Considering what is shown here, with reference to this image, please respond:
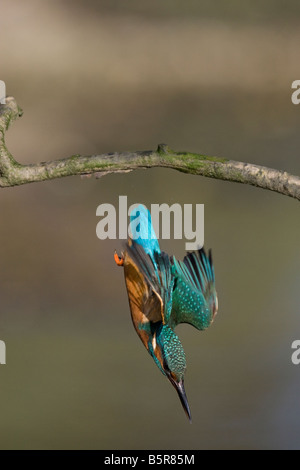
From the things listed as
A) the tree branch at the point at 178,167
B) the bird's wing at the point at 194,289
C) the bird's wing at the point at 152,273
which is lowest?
the bird's wing at the point at 152,273

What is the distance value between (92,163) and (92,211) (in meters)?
1.73

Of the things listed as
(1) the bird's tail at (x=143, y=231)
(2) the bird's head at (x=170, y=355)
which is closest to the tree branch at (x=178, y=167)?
(1) the bird's tail at (x=143, y=231)

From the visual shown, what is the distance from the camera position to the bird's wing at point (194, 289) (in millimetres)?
655

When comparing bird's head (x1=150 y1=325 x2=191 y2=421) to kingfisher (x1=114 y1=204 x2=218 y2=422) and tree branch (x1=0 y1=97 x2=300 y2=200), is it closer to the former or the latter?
kingfisher (x1=114 y1=204 x2=218 y2=422)

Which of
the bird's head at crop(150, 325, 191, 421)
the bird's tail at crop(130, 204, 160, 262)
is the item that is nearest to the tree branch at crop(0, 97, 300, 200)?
the bird's tail at crop(130, 204, 160, 262)

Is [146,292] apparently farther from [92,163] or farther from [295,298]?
[295,298]

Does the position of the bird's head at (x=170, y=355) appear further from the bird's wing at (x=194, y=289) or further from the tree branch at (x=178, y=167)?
the tree branch at (x=178, y=167)

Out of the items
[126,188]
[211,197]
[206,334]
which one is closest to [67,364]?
[206,334]

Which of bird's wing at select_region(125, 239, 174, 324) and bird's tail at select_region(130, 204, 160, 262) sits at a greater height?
bird's tail at select_region(130, 204, 160, 262)

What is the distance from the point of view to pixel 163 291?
578mm

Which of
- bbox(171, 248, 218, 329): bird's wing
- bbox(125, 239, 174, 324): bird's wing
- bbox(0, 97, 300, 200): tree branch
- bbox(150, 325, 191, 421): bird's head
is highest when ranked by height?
bbox(0, 97, 300, 200): tree branch

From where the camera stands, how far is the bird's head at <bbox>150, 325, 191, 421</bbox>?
65 centimetres

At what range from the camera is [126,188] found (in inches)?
86.0

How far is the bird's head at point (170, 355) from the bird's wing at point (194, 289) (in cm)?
2
